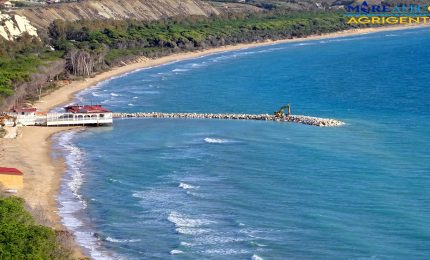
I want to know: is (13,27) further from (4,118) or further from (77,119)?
(4,118)

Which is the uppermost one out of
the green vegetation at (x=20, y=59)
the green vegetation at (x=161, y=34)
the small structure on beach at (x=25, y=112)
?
the green vegetation at (x=161, y=34)

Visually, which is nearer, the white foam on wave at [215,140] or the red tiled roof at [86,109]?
the white foam on wave at [215,140]

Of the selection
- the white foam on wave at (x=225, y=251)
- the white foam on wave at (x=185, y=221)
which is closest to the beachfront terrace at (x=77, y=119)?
the white foam on wave at (x=185, y=221)

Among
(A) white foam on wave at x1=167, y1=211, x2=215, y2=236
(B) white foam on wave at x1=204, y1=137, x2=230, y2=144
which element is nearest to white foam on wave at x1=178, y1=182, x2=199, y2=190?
(A) white foam on wave at x1=167, y1=211, x2=215, y2=236

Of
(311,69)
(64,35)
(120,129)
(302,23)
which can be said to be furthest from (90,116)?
(302,23)

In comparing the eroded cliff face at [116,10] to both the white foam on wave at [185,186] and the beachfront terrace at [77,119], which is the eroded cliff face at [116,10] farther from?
the white foam on wave at [185,186]

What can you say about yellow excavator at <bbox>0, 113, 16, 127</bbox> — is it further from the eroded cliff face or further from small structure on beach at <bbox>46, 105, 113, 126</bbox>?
the eroded cliff face
